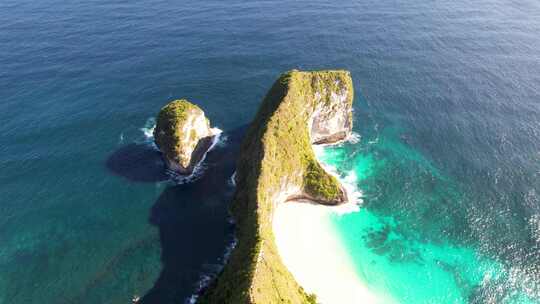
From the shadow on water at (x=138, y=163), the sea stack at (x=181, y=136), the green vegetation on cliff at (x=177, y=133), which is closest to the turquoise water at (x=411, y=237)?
the sea stack at (x=181, y=136)

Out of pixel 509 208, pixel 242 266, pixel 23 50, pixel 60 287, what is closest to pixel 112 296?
pixel 60 287

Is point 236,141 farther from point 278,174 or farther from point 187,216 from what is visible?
point 187,216

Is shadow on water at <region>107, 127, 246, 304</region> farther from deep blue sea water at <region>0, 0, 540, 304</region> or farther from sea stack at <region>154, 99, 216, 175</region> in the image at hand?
sea stack at <region>154, 99, 216, 175</region>

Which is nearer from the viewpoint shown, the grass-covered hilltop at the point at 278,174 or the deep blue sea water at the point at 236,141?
the grass-covered hilltop at the point at 278,174

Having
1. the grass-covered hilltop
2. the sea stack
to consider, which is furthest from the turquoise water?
the sea stack

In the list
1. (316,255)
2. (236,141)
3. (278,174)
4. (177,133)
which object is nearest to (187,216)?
(177,133)

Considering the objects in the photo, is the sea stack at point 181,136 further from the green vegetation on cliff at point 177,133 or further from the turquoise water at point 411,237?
the turquoise water at point 411,237
